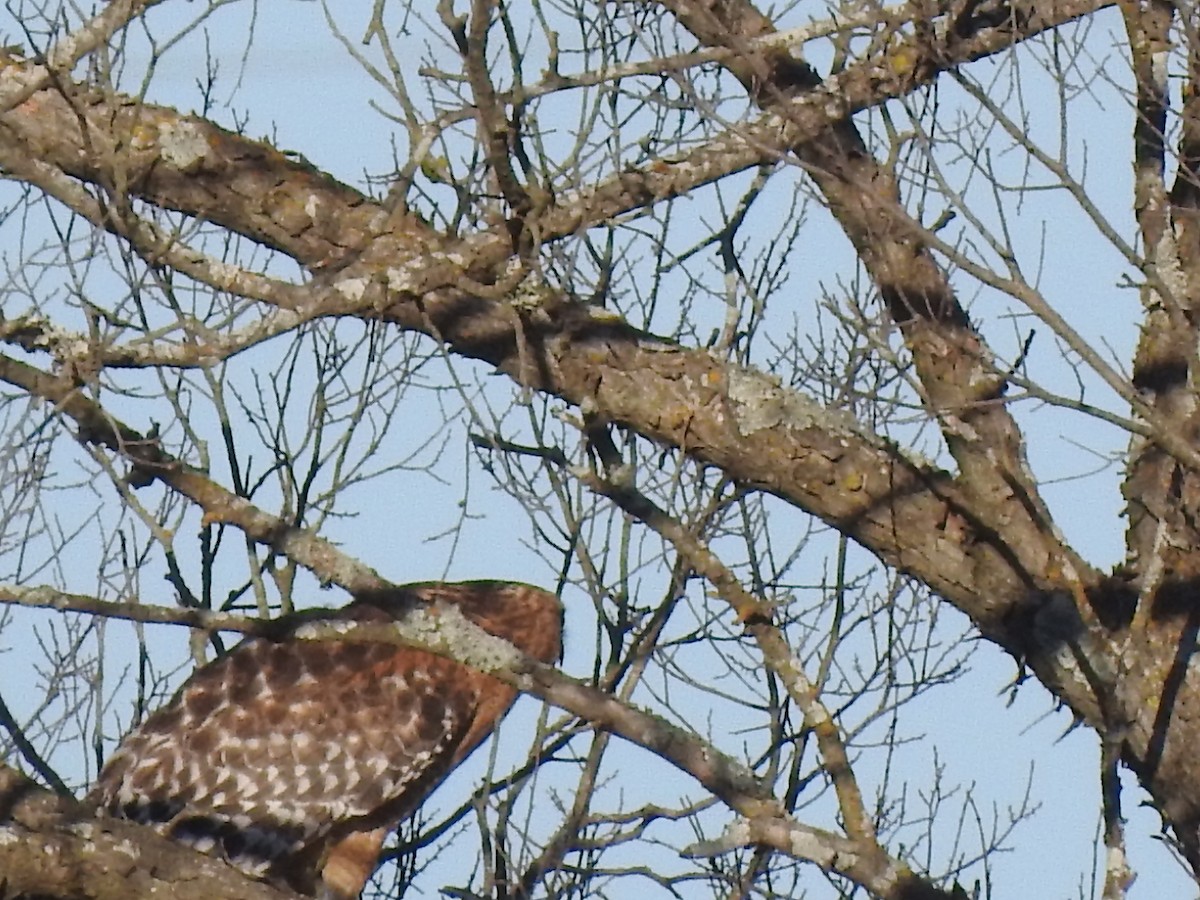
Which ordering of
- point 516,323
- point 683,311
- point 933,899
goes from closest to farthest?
1. point 933,899
2. point 516,323
3. point 683,311

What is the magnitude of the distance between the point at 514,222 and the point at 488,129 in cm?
29

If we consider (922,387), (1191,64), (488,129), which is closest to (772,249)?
(922,387)

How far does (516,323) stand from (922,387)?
5.06 feet

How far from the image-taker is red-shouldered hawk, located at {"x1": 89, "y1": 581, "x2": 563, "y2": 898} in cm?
633

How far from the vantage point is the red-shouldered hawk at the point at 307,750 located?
20.8ft

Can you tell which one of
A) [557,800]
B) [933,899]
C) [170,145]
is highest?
[170,145]

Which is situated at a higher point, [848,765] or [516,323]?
[516,323]

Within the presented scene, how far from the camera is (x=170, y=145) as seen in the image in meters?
5.66

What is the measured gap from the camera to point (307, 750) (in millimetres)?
6555

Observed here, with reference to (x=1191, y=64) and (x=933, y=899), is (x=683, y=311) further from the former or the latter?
(x=933, y=899)

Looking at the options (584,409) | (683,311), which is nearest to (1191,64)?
(584,409)

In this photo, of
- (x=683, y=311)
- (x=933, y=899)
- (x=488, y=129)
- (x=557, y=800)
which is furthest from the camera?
(x=683, y=311)

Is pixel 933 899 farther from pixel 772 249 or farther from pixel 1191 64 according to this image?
pixel 772 249

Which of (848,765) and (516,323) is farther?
(516,323)
